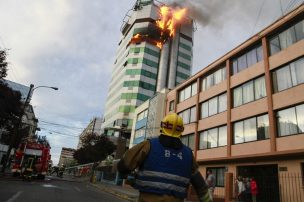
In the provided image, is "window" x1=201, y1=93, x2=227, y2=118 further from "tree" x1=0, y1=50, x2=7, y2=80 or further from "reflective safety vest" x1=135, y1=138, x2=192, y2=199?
"reflective safety vest" x1=135, y1=138, x2=192, y2=199

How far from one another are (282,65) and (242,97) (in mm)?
4663

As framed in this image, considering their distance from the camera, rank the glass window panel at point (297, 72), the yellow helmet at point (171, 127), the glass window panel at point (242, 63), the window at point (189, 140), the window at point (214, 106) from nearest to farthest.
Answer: the yellow helmet at point (171, 127), the glass window panel at point (297, 72), the glass window panel at point (242, 63), the window at point (214, 106), the window at point (189, 140)

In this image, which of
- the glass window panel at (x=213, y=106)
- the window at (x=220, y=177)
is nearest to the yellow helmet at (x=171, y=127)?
the window at (x=220, y=177)

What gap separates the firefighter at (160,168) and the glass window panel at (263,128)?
19.7 meters

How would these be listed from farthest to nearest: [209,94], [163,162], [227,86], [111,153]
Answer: [111,153]
[209,94]
[227,86]
[163,162]

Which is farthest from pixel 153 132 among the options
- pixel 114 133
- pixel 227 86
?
pixel 114 133

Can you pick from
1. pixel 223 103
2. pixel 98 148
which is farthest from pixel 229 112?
pixel 98 148

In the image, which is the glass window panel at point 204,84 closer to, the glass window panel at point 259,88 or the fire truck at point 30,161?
the glass window panel at point 259,88

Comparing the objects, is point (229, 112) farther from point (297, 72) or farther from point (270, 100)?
point (297, 72)

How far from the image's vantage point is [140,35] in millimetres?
75500

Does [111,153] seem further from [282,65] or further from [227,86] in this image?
[282,65]

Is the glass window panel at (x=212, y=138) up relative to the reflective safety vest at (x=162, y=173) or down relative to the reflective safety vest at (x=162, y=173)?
up

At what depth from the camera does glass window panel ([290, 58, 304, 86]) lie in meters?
A: 20.0

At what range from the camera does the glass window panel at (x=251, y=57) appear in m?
25.2
